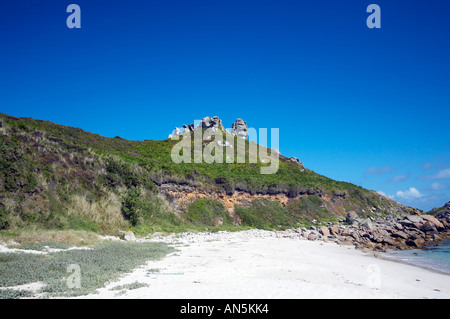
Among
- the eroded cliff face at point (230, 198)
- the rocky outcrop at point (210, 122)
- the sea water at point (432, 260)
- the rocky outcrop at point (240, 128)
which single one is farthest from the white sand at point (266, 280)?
the rocky outcrop at point (240, 128)

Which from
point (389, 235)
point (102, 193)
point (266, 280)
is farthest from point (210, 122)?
point (266, 280)

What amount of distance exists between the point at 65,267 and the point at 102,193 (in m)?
13.3

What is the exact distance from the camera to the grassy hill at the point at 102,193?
16688mm

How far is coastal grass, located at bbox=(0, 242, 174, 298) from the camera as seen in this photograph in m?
7.55

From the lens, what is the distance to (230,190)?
110 feet

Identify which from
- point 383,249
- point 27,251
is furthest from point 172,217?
point 383,249

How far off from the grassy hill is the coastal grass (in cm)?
523

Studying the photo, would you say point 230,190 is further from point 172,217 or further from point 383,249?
point 383,249

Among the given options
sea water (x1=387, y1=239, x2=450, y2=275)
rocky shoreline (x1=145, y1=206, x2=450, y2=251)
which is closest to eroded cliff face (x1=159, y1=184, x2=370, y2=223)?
rocky shoreline (x1=145, y1=206, x2=450, y2=251)

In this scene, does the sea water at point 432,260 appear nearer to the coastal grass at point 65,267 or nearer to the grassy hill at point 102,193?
the grassy hill at point 102,193

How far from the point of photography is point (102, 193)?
2200cm

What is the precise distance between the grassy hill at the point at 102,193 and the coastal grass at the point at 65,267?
5226 millimetres

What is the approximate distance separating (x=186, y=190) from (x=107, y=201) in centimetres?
1013

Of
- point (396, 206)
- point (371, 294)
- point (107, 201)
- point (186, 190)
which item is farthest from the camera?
point (396, 206)
